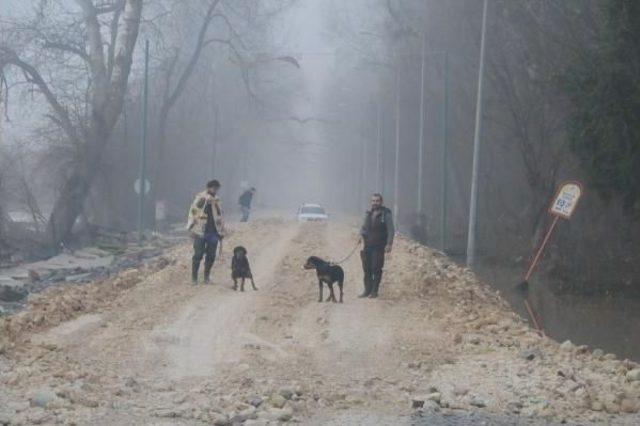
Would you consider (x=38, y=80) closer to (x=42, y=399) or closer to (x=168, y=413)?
(x=42, y=399)

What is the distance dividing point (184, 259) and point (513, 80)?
17330mm

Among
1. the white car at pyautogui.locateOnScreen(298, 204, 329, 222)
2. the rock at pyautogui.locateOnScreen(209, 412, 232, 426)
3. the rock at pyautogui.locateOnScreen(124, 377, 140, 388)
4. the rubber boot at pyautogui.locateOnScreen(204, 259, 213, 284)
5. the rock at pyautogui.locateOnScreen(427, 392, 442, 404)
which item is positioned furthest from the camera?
the white car at pyautogui.locateOnScreen(298, 204, 329, 222)

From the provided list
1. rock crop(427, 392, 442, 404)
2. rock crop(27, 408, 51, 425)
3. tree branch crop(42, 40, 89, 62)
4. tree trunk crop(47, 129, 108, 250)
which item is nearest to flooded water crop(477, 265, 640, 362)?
rock crop(427, 392, 442, 404)

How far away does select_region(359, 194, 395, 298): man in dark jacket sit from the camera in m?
19.7

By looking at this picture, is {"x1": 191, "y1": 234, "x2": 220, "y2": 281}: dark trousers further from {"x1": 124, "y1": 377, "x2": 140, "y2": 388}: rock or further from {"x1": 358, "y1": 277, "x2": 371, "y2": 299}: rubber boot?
{"x1": 124, "y1": 377, "x2": 140, "y2": 388}: rock

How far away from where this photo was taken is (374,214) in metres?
19.7

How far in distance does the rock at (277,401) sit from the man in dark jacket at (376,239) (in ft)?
29.6

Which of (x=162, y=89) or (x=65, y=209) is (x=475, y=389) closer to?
(x=65, y=209)

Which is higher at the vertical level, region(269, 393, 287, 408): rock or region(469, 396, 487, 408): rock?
region(269, 393, 287, 408): rock

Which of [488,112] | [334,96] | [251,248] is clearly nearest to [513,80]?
[488,112]

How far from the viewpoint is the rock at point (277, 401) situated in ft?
34.6

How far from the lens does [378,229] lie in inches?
775

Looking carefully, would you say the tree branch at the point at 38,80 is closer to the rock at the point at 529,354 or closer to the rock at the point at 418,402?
the rock at the point at 529,354

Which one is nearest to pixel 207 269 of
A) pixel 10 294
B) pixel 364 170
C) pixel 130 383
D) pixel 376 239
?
pixel 376 239
